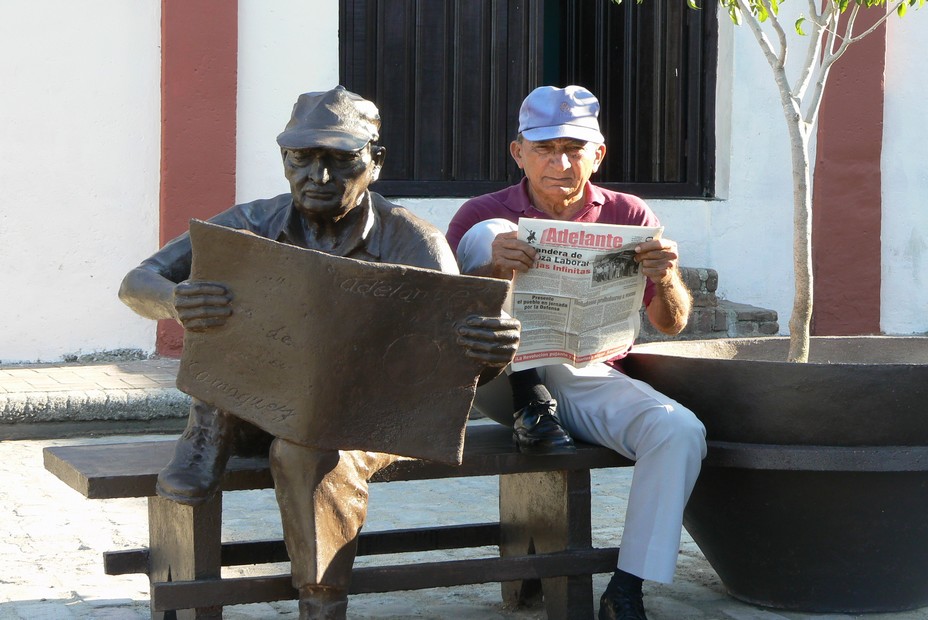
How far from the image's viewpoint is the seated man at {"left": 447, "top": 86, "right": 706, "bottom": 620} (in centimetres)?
326

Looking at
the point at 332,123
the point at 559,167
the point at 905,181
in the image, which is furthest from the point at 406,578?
the point at 905,181

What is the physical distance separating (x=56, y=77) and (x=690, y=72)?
139 inches

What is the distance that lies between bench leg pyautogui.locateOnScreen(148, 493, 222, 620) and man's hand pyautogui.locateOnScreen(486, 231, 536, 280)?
2.82ft

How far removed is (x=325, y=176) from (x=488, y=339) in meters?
0.53

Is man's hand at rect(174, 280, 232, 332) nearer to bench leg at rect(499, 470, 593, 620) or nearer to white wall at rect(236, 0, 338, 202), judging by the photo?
bench leg at rect(499, 470, 593, 620)

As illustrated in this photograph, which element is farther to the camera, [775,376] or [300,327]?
[775,376]

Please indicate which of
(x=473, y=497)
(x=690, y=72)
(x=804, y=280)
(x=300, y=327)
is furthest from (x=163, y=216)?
(x=300, y=327)

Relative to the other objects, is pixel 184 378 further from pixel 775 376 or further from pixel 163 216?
pixel 163 216

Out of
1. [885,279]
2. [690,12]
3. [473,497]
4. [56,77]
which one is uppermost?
[690,12]

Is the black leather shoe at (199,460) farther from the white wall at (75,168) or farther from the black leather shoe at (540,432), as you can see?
the white wall at (75,168)

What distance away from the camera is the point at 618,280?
132 inches

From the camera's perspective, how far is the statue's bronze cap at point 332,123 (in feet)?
9.77

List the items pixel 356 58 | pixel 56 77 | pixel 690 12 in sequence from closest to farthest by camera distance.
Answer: pixel 56 77 → pixel 356 58 → pixel 690 12

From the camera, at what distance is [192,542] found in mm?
2990
